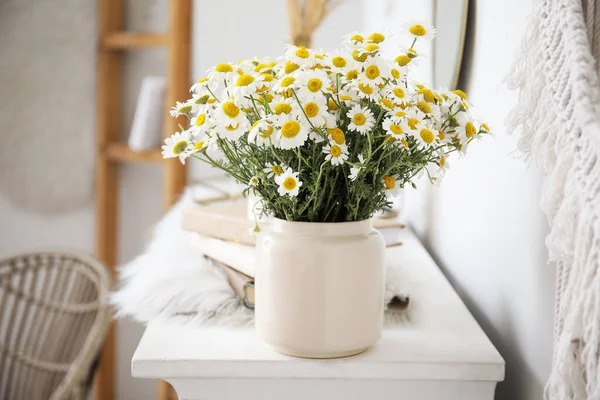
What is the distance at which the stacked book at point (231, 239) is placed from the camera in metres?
0.84

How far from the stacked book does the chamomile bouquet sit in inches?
7.7

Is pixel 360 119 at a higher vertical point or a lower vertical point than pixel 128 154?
higher

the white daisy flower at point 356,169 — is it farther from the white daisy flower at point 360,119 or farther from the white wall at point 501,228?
the white wall at point 501,228

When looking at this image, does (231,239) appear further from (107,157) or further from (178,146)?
(107,157)

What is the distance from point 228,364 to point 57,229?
2010mm

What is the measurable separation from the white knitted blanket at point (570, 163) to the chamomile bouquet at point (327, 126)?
10 centimetres

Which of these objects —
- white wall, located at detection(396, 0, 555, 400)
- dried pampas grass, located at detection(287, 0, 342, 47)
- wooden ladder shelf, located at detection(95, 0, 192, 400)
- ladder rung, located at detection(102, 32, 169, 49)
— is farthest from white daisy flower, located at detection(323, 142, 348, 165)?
ladder rung, located at detection(102, 32, 169, 49)

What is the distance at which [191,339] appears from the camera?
74 centimetres

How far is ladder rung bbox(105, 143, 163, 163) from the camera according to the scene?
212 centimetres

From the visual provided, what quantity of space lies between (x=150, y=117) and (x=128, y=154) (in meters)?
0.18

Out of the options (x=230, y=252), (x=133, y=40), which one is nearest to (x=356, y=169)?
(x=230, y=252)

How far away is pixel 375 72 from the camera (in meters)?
0.59

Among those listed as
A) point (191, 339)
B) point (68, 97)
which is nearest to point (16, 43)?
point (68, 97)

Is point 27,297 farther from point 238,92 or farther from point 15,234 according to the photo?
point 238,92
